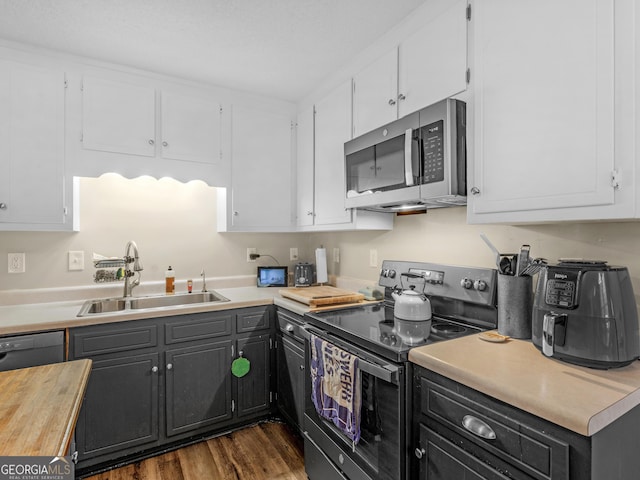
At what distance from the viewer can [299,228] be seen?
2820 millimetres

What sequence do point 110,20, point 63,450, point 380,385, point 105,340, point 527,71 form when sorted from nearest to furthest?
point 63,450, point 527,71, point 380,385, point 110,20, point 105,340

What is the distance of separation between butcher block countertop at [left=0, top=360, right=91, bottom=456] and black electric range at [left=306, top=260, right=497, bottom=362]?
100 cm

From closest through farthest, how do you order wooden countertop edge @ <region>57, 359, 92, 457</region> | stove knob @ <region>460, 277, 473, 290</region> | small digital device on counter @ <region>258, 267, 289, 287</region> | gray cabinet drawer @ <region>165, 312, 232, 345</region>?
wooden countertop edge @ <region>57, 359, 92, 457</region> < stove knob @ <region>460, 277, 473, 290</region> < gray cabinet drawer @ <region>165, 312, 232, 345</region> < small digital device on counter @ <region>258, 267, 289, 287</region>

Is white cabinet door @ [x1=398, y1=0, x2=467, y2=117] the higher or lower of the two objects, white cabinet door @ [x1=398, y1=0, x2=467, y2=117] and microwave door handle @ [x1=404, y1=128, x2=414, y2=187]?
the higher

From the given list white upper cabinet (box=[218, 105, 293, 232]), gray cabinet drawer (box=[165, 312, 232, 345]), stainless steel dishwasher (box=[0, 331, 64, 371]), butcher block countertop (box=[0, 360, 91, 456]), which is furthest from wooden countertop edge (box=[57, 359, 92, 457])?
white upper cabinet (box=[218, 105, 293, 232])

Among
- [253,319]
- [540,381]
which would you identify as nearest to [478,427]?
[540,381]

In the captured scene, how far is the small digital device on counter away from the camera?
9.63ft

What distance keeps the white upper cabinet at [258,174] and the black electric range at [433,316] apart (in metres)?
1.07

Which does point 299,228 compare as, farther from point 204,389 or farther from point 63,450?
point 63,450

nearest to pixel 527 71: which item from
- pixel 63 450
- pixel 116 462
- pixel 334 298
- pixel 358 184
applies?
pixel 358 184

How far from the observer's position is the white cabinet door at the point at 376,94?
5.97ft

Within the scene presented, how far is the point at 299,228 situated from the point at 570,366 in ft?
6.67

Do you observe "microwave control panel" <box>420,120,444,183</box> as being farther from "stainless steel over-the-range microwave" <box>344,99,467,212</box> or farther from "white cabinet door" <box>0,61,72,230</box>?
"white cabinet door" <box>0,61,72,230</box>

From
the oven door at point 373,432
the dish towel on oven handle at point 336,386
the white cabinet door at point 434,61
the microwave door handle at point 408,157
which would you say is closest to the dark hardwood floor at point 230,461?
the oven door at point 373,432
